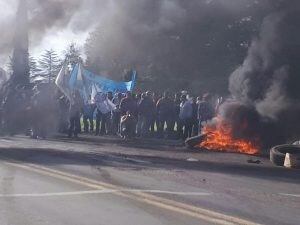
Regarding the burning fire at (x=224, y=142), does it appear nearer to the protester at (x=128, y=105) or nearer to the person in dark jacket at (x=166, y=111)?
the person in dark jacket at (x=166, y=111)

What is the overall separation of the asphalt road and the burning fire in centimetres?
165

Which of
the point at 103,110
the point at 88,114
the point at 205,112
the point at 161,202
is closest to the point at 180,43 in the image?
the point at 88,114

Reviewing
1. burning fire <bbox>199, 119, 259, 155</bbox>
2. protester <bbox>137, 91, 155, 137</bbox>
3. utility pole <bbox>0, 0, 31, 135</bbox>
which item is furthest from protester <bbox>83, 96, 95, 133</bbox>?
burning fire <bbox>199, 119, 259, 155</bbox>

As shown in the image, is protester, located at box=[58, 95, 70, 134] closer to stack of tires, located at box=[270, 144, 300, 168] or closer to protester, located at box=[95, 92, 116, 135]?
protester, located at box=[95, 92, 116, 135]

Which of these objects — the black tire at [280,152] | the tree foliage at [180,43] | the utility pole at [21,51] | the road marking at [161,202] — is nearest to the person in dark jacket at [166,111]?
the tree foliage at [180,43]

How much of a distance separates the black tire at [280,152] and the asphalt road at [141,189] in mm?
344

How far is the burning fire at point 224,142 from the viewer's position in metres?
17.5

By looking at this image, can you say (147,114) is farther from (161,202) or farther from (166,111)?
(161,202)

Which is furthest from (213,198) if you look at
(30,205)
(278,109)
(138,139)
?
(138,139)

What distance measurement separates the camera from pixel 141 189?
30.7 ft

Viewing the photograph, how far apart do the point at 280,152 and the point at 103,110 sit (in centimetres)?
999

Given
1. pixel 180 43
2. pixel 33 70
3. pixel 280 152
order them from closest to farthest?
pixel 280 152 < pixel 180 43 < pixel 33 70

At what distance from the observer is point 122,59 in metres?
29.3

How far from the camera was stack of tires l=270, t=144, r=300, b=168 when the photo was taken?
45.5 ft
